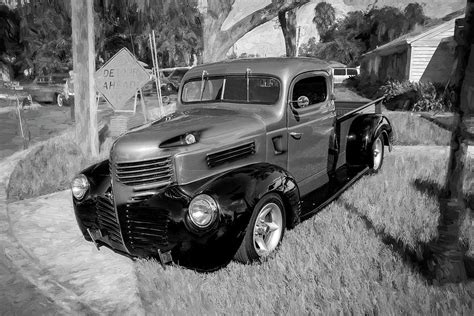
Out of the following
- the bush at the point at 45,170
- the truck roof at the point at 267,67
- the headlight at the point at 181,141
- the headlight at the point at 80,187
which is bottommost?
the bush at the point at 45,170

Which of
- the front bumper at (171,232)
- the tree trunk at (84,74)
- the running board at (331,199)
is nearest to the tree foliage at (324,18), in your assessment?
the tree trunk at (84,74)

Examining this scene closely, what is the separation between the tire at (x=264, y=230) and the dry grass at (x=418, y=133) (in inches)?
284

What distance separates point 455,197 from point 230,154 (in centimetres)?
183

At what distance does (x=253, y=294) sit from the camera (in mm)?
2908

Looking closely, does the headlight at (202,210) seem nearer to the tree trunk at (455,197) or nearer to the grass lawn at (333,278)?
the grass lawn at (333,278)

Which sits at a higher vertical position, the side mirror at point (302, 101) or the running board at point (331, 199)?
the side mirror at point (302, 101)

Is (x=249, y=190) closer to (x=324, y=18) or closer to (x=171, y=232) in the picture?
(x=171, y=232)

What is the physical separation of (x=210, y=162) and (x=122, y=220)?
88 centimetres

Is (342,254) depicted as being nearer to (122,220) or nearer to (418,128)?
(122,220)

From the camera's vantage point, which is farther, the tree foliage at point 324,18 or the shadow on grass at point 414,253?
the tree foliage at point 324,18

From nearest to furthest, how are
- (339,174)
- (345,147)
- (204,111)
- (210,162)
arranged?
(210,162), (204,111), (339,174), (345,147)

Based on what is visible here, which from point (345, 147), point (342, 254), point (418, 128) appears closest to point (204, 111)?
point (342, 254)

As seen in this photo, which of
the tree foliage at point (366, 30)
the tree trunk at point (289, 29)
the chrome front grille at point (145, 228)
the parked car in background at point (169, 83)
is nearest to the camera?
the chrome front grille at point (145, 228)

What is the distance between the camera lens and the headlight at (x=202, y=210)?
2.97 metres
